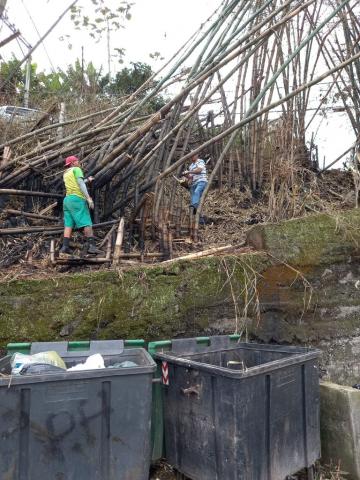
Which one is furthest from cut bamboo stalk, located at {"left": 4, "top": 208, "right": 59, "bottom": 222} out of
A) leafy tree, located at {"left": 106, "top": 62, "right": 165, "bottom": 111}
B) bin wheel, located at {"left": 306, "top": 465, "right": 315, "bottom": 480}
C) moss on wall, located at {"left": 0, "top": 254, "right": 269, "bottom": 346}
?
leafy tree, located at {"left": 106, "top": 62, "right": 165, "bottom": 111}

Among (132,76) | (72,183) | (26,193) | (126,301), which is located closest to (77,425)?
(126,301)

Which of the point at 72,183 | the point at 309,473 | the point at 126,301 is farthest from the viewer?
the point at 72,183

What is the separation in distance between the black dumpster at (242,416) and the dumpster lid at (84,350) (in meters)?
0.30

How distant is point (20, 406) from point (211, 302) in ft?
6.69

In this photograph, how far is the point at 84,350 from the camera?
3.23 meters

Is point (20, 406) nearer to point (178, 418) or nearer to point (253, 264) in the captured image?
point (178, 418)

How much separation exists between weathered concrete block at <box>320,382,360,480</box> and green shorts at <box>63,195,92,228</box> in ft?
10.7

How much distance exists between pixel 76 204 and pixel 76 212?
0.37ft

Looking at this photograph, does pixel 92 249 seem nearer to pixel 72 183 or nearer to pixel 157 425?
pixel 72 183

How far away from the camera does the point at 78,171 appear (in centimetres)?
543

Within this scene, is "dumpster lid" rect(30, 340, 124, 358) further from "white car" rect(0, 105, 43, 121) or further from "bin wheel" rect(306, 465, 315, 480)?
"white car" rect(0, 105, 43, 121)

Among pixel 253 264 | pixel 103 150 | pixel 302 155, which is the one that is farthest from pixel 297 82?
pixel 253 264

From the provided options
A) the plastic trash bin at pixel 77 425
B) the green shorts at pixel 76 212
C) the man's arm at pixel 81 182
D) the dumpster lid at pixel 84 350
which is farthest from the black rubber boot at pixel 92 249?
the plastic trash bin at pixel 77 425

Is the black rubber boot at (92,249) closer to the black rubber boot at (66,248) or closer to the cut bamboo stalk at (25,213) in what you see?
the black rubber boot at (66,248)
